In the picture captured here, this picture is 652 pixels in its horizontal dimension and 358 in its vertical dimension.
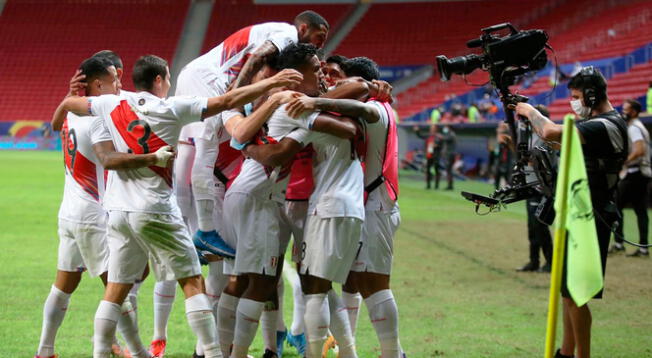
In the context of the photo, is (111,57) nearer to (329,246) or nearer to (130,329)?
(130,329)

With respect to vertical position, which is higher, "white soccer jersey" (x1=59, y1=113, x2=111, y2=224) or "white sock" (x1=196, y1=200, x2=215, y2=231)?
"white soccer jersey" (x1=59, y1=113, x2=111, y2=224)

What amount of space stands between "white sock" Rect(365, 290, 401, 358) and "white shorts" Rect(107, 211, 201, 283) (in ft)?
3.44

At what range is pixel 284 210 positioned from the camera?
16.5 ft

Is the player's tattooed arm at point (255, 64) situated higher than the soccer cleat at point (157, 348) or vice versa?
the player's tattooed arm at point (255, 64)

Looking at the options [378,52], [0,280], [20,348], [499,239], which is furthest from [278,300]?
[378,52]

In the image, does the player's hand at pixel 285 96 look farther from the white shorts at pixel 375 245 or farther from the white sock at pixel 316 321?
the white sock at pixel 316 321

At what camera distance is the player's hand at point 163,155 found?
14.5 feet

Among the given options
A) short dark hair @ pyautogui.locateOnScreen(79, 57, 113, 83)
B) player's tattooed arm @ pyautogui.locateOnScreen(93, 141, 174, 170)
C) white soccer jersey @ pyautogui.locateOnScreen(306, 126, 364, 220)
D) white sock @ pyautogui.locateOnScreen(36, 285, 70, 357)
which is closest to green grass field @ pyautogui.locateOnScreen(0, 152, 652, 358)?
white sock @ pyautogui.locateOnScreen(36, 285, 70, 357)

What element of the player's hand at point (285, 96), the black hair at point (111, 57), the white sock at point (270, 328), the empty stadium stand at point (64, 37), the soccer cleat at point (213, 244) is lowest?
the white sock at point (270, 328)

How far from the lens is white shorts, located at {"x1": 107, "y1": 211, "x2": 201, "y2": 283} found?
4.59m

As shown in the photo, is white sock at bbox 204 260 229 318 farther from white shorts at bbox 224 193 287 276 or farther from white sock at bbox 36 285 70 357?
white sock at bbox 36 285 70 357

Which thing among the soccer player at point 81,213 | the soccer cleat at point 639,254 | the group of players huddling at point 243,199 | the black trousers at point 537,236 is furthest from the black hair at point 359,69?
the soccer cleat at point 639,254

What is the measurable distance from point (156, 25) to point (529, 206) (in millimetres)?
38600

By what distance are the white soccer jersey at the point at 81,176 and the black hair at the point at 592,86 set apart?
300 centimetres
